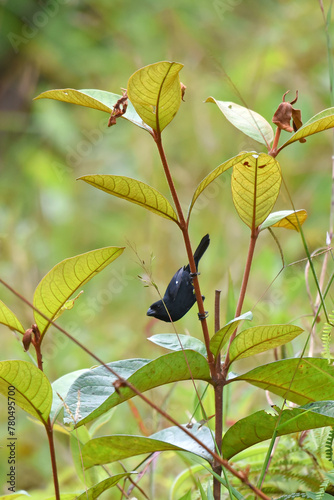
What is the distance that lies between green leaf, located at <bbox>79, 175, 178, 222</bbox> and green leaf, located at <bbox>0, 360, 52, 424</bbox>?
241 mm

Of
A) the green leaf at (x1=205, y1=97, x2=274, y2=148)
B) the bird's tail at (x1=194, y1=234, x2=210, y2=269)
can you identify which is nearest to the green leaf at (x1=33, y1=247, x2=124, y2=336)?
the bird's tail at (x1=194, y1=234, x2=210, y2=269)

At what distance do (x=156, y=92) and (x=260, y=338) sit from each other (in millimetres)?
331

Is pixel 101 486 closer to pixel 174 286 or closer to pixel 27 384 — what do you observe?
pixel 27 384

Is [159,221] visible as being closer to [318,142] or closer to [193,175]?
[193,175]

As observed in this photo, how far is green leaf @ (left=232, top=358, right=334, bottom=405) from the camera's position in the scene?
27.9 inches

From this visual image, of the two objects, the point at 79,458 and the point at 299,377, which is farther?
the point at 79,458

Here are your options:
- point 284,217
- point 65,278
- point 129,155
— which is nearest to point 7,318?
point 65,278

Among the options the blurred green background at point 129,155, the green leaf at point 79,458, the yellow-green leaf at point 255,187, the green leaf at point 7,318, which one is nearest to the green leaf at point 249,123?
the yellow-green leaf at point 255,187

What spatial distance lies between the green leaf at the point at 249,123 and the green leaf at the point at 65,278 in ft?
0.80

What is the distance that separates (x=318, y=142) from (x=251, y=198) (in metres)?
2.52

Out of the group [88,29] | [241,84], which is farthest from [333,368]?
[88,29]

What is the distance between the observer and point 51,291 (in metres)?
0.77

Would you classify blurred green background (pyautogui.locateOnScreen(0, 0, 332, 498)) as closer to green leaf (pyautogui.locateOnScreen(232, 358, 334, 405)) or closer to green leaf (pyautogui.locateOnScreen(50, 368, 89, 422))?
green leaf (pyautogui.locateOnScreen(50, 368, 89, 422))

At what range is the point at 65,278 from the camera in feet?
2.50
